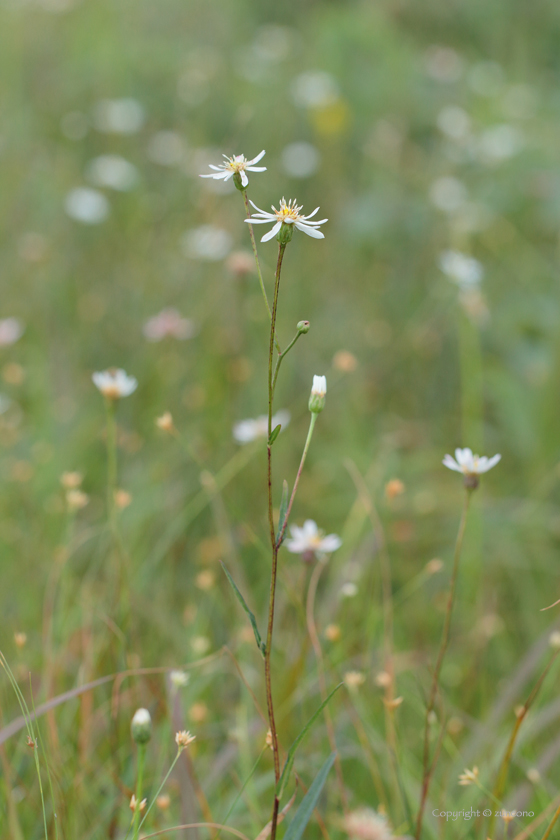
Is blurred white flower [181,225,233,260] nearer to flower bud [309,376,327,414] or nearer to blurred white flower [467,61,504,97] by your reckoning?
flower bud [309,376,327,414]

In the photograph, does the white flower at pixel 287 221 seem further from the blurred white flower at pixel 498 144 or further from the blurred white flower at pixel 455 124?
the blurred white flower at pixel 455 124

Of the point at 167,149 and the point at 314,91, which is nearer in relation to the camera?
the point at 167,149

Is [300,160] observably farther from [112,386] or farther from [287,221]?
[287,221]

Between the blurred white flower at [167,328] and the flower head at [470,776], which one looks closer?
the flower head at [470,776]

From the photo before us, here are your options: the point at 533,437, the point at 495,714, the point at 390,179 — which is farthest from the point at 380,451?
the point at 390,179

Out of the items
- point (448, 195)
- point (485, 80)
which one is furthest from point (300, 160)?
point (485, 80)

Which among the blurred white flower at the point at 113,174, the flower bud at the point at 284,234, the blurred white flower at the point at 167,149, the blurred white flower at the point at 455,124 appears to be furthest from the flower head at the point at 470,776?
the blurred white flower at the point at 455,124
